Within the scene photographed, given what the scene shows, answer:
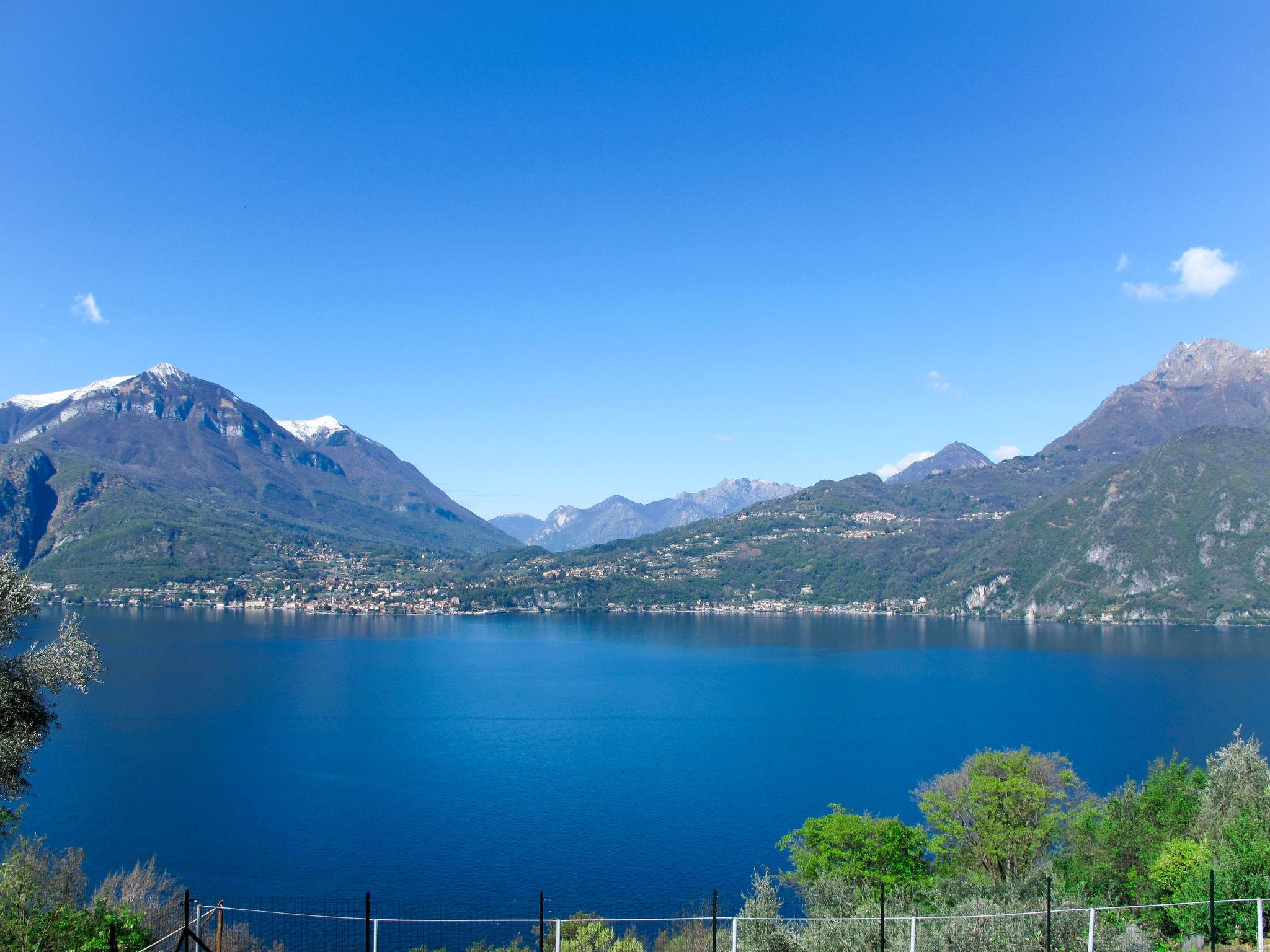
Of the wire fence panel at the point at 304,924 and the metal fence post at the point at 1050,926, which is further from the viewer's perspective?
the wire fence panel at the point at 304,924

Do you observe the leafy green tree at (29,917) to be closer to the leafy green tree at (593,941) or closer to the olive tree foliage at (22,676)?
the olive tree foliage at (22,676)

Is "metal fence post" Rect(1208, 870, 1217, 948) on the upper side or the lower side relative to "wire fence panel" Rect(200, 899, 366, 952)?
upper

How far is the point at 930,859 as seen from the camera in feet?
107

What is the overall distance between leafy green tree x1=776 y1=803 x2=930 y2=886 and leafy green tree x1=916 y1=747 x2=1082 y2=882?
0.80 m

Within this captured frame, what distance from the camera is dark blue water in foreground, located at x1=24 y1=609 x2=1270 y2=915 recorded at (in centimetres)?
3341

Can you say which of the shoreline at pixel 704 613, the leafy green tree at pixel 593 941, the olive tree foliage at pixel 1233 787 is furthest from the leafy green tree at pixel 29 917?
the shoreline at pixel 704 613

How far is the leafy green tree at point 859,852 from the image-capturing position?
22531 mm

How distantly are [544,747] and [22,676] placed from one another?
4319cm

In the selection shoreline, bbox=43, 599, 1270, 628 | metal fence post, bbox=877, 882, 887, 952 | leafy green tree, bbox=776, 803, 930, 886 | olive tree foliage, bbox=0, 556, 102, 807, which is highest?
olive tree foliage, bbox=0, 556, 102, 807

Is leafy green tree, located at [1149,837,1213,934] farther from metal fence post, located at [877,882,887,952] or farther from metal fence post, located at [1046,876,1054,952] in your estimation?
metal fence post, located at [877,882,887,952]

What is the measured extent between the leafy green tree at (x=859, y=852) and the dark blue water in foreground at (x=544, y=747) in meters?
7.65

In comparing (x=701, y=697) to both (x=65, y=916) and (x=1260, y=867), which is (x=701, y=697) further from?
(x=65, y=916)

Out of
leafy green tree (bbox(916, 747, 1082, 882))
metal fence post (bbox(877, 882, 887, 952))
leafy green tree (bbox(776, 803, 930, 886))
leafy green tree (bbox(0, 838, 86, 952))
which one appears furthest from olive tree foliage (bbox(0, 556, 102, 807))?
leafy green tree (bbox(916, 747, 1082, 882))

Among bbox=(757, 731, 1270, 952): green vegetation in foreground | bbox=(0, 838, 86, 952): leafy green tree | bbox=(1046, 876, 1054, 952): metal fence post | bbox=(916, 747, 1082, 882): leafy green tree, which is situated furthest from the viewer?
bbox=(916, 747, 1082, 882): leafy green tree
